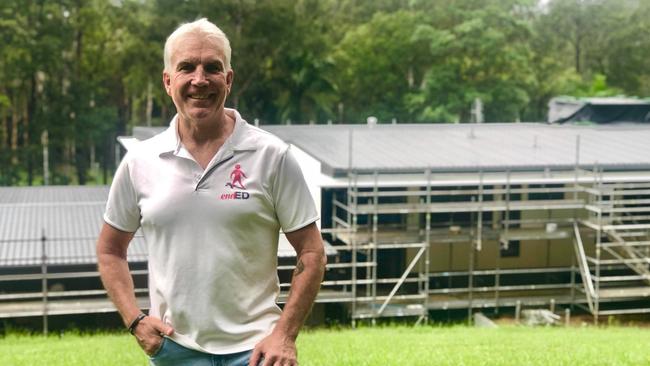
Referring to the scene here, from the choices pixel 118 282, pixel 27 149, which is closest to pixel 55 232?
pixel 118 282

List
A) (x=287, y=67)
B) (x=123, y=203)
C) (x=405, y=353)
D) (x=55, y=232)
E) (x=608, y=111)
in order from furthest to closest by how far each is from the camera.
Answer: (x=287, y=67) < (x=608, y=111) < (x=55, y=232) < (x=405, y=353) < (x=123, y=203)

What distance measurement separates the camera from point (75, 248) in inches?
571

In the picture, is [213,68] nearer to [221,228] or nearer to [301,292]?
[221,228]

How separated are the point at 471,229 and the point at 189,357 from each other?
1443 centimetres

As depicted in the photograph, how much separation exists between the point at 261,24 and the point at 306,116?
4076 millimetres

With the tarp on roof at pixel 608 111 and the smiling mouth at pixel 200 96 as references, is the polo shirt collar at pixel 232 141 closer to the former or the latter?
the smiling mouth at pixel 200 96

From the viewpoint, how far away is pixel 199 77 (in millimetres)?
2416

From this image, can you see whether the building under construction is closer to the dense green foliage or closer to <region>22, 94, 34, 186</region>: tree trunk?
<region>22, 94, 34, 186</region>: tree trunk

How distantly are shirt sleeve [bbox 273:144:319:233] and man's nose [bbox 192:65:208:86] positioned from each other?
Result: 0.97ft

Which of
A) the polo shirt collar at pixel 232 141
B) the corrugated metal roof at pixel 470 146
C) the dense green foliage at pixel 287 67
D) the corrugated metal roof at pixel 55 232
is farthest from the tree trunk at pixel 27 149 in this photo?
the polo shirt collar at pixel 232 141

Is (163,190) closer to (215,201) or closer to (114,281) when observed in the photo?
(215,201)

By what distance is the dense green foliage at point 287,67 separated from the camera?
1332 inches

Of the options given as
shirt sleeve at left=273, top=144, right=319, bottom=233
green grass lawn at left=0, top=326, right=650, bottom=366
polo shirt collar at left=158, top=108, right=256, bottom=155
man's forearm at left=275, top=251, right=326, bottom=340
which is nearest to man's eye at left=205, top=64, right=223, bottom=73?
polo shirt collar at left=158, top=108, right=256, bottom=155

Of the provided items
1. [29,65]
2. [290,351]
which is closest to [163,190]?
[290,351]
